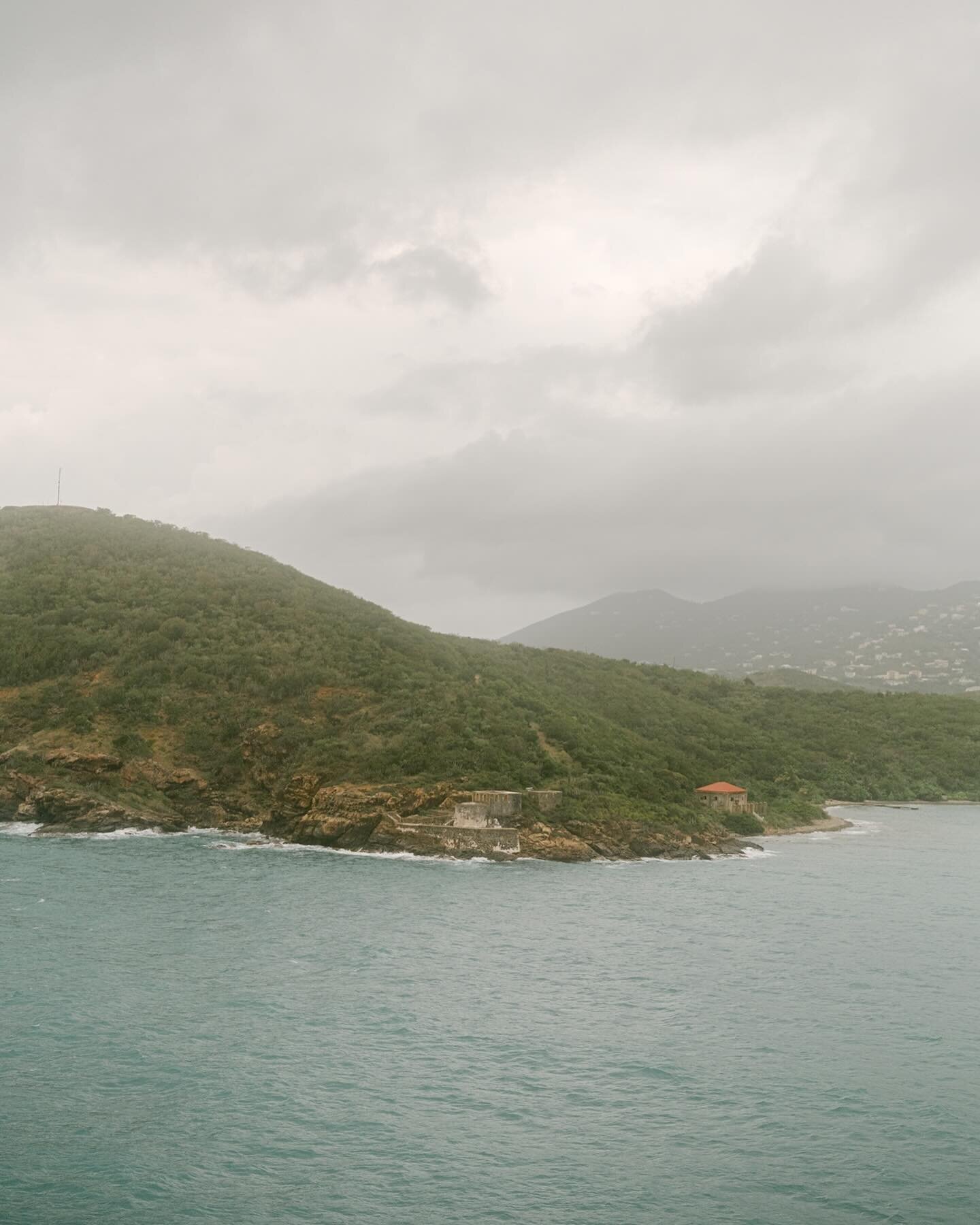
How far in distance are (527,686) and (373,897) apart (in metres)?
52.9

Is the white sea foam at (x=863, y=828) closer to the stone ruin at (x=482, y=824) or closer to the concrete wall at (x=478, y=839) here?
the stone ruin at (x=482, y=824)

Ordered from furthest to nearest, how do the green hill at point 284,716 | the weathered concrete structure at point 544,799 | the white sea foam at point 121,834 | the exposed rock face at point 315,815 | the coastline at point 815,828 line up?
1. the coastline at point 815,828
2. the green hill at point 284,716
3. the weathered concrete structure at point 544,799
4. the exposed rock face at point 315,815
5. the white sea foam at point 121,834

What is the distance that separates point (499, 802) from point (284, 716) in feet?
74.9

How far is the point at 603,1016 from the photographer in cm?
3225

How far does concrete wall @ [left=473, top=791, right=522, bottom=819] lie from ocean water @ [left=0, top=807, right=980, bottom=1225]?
16578 mm

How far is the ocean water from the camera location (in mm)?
20344

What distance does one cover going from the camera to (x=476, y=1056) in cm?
2830

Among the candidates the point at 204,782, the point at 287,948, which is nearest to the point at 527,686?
the point at 204,782

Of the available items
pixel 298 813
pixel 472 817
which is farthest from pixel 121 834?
pixel 472 817

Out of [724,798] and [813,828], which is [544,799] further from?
[813,828]

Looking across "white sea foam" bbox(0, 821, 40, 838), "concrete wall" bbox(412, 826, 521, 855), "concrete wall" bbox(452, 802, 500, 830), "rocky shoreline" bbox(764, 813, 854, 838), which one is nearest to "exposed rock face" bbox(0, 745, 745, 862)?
"concrete wall" bbox(412, 826, 521, 855)

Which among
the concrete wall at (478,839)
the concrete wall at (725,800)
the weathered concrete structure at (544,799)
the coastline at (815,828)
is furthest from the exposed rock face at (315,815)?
the coastline at (815,828)

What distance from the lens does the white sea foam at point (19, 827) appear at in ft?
221

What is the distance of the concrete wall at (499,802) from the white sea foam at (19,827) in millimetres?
30957
